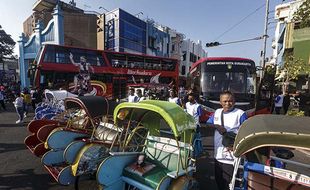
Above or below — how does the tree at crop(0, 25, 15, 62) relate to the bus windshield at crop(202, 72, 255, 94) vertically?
above

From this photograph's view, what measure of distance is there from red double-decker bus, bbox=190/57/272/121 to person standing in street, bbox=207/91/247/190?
597 cm

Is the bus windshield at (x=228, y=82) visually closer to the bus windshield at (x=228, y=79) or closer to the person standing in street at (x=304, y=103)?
the bus windshield at (x=228, y=79)

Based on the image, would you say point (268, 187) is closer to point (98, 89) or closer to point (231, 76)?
point (231, 76)

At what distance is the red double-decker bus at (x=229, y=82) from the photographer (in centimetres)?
996

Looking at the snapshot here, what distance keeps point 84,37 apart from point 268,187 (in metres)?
31.6

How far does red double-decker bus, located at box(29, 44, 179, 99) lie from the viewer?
15602 millimetres

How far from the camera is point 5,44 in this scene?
4106 centimetres

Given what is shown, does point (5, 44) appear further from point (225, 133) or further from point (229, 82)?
point (225, 133)

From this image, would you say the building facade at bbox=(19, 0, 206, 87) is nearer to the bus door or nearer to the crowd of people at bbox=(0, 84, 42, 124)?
the crowd of people at bbox=(0, 84, 42, 124)

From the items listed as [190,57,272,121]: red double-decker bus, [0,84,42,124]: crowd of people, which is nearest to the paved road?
[190,57,272,121]: red double-decker bus

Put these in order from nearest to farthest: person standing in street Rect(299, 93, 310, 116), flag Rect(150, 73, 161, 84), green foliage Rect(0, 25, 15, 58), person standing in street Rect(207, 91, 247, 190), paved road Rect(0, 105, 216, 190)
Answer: person standing in street Rect(207, 91, 247, 190)
paved road Rect(0, 105, 216, 190)
person standing in street Rect(299, 93, 310, 116)
flag Rect(150, 73, 161, 84)
green foliage Rect(0, 25, 15, 58)

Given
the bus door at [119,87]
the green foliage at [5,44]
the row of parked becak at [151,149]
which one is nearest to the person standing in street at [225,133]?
the row of parked becak at [151,149]

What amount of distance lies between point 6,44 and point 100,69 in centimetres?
3152

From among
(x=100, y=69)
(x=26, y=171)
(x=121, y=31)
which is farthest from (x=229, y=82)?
(x=121, y=31)
